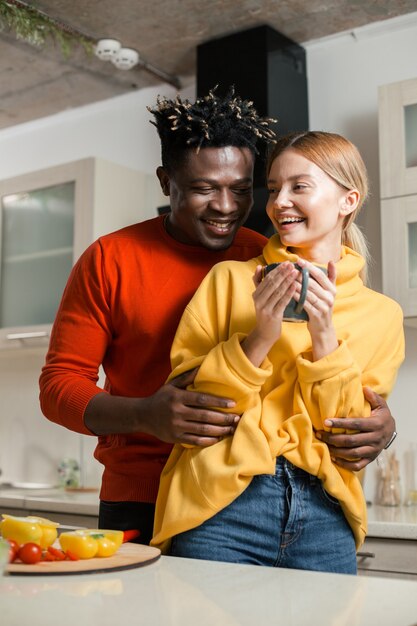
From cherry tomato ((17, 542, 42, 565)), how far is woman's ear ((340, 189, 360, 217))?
0.81 meters

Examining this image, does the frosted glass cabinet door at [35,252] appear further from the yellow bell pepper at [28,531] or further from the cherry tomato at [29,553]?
the cherry tomato at [29,553]

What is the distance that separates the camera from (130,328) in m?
1.60

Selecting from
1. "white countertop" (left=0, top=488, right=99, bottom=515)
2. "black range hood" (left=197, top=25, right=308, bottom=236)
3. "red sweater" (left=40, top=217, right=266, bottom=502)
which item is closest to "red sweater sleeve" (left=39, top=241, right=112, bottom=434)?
"red sweater" (left=40, top=217, right=266, bottom=502)

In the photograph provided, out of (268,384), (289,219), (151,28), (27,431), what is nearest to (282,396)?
(268,384)

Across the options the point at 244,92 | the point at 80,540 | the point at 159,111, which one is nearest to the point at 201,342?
the point at 80,540

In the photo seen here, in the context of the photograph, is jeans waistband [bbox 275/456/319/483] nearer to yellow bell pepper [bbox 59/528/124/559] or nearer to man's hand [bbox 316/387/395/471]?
man's hand [bbox 316/387/395/471]

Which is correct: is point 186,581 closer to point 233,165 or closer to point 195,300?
point 195,300

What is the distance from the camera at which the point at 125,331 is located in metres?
1.61

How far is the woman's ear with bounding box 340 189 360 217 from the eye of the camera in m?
1.50

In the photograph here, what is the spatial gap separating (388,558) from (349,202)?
127 cm

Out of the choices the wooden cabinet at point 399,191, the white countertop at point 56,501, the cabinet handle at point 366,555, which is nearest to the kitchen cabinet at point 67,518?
the white countertop at point 56,501

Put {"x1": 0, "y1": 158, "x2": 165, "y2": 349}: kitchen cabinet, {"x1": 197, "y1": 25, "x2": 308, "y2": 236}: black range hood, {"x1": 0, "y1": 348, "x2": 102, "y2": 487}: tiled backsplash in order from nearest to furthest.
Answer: {"x1": 197, "y1": 25, "x2": 308, "y2": 236}: black range hood
{"x1": 0, "y1": 158, "x2": 165, "y2": 349}: kitchen cabinet
{"x1": 0, "y1": 348, "x2": 102, "y2": 487}: tiled backsplash

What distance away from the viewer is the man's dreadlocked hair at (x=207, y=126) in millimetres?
1583

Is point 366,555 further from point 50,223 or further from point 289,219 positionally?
point 50,223
